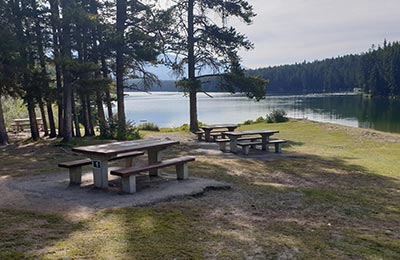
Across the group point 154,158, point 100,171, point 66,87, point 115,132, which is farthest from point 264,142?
point 100,171

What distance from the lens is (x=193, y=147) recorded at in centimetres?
1290

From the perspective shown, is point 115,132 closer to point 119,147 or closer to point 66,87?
point 66,87

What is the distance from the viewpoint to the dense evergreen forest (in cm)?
7488

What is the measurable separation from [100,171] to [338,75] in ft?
360

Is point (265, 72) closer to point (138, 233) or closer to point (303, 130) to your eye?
point (303, 130)

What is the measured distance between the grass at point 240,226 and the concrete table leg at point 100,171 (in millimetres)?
1375

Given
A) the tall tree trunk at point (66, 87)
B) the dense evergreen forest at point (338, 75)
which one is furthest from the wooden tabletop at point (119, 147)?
the dense evergreen forest at point (338, 75)

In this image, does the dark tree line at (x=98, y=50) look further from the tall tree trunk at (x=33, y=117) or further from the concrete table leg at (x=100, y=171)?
the concrete table leg at (x=100, y=171)

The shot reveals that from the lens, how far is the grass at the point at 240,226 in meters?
3.54

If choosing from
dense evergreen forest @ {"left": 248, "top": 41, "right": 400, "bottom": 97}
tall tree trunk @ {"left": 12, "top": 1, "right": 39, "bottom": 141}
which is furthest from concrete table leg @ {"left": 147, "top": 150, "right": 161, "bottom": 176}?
dense evergreen forest @ {"left": 248, "top": 41, "right": 400, "bottom": 97}

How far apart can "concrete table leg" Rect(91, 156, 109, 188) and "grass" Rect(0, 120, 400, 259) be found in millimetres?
1375

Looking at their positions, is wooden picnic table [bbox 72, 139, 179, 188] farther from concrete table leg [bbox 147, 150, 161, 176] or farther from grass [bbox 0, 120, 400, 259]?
grass [bbox 0, 120, 400, 259]

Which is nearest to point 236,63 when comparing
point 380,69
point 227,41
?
point 227,41

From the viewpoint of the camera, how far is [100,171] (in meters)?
6.19
